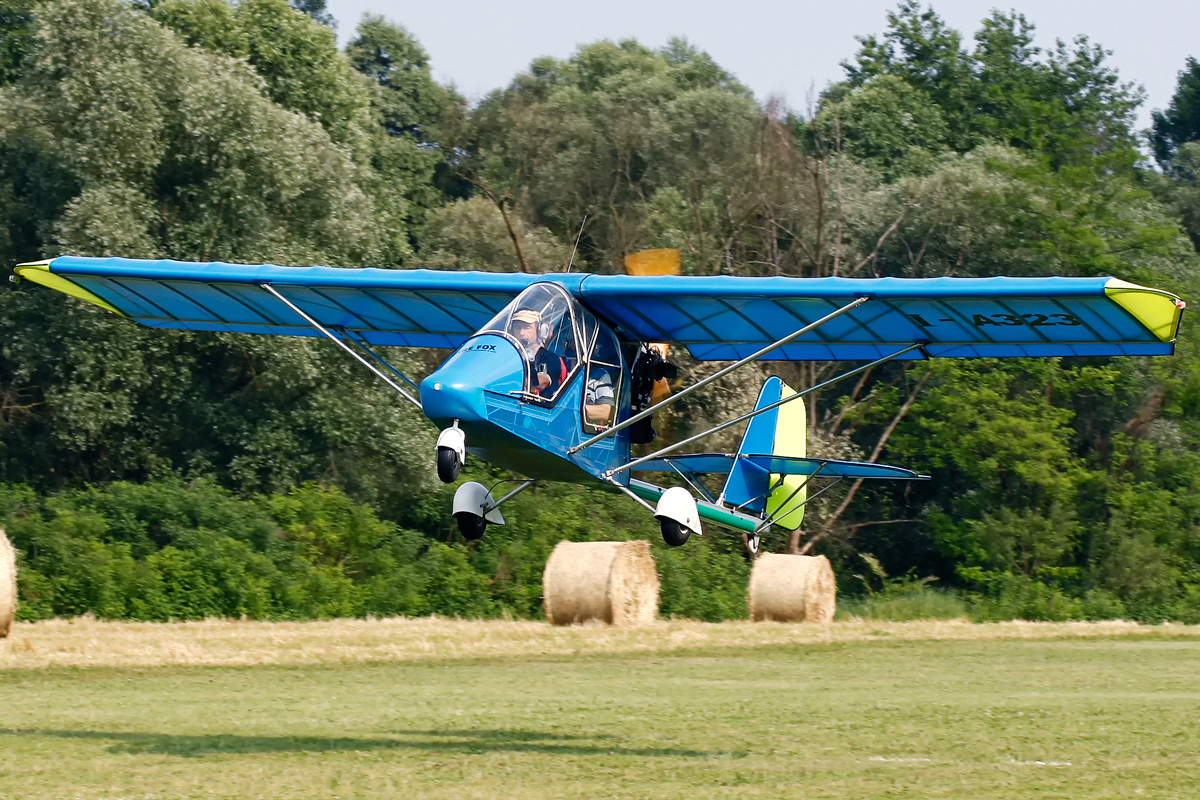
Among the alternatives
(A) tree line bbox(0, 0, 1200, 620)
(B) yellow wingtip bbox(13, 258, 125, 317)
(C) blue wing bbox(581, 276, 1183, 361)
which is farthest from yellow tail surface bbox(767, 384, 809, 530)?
(A) tree line bbox(0, 0, 1200, 620)

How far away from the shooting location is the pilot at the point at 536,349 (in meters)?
11.9

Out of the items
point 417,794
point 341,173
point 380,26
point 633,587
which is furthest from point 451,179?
point 417,794

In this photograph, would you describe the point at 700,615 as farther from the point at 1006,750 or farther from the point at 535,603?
the point at 1006,750

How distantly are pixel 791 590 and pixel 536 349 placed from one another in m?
15.6

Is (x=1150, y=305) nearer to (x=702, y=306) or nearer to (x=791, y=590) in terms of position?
(x=702, y=306)

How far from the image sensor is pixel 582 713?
15719 mm

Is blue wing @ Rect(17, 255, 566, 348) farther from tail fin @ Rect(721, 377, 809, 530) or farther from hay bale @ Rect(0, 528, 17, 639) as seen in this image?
hay bale @ Rect(0, 528, 17, 639)

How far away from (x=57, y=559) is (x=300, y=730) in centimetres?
1445

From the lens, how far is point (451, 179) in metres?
57.5

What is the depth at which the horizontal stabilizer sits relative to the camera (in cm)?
1514

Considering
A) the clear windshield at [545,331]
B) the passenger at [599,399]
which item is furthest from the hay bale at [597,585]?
the clear windshield at [545,331]

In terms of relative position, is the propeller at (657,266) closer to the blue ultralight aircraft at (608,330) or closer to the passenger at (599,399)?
the blue ultralight aircraft at (608,330)

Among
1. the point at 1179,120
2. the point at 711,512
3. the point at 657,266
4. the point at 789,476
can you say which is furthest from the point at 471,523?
the point at 1179,120

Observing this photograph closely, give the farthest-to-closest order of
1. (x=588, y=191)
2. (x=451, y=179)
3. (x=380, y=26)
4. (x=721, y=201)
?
1. (x=380, y=26)
2. (x=451, y=179)
3. (x=588, y=191)
4. (x=721, y=201)
